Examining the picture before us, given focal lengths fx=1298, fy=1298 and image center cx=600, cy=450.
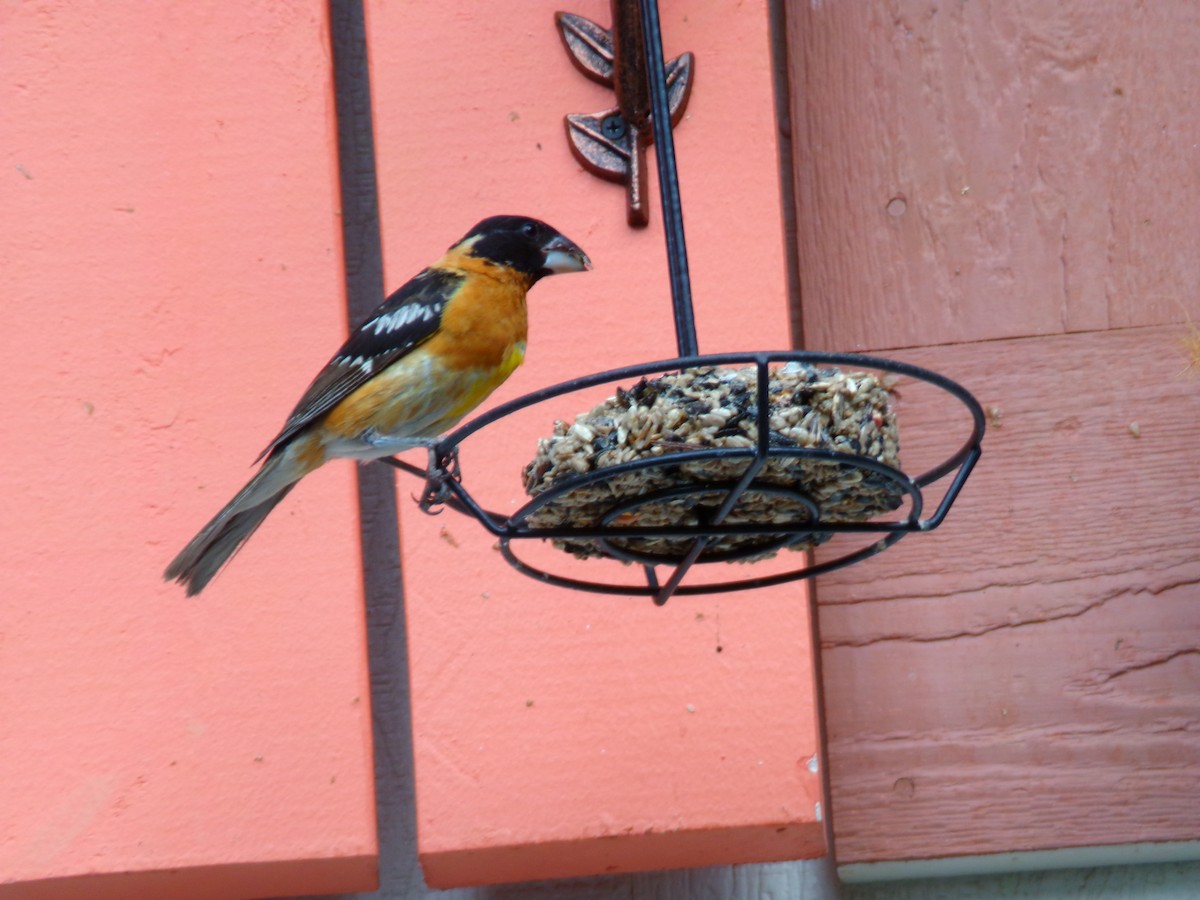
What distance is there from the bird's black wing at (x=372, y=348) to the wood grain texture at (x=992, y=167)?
0.86 metres

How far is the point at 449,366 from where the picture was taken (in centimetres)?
252

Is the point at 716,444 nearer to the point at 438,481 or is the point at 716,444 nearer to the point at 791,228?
the point at 438,481

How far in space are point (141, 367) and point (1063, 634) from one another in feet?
6.55

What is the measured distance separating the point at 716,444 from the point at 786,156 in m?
1.71

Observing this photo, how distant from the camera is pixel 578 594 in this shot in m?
2.60

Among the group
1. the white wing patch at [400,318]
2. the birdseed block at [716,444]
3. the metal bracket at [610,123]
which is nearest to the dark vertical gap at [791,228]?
the metal bracket at [610,123]

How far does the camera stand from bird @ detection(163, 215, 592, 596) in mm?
2484

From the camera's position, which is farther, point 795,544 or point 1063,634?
point 1063,634

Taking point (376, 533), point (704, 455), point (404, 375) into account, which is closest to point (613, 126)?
point (404, 375)

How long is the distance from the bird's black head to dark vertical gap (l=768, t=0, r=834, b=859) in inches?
20.1

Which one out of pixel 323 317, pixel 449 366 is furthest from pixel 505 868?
pixel 323 317

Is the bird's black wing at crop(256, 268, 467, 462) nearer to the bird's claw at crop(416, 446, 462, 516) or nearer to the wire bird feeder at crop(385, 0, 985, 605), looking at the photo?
the bird's claw at crop(416, 446, 462, 516)

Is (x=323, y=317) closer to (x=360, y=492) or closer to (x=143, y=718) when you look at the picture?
(x=360, y=492)

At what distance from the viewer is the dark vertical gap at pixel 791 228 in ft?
8.81
